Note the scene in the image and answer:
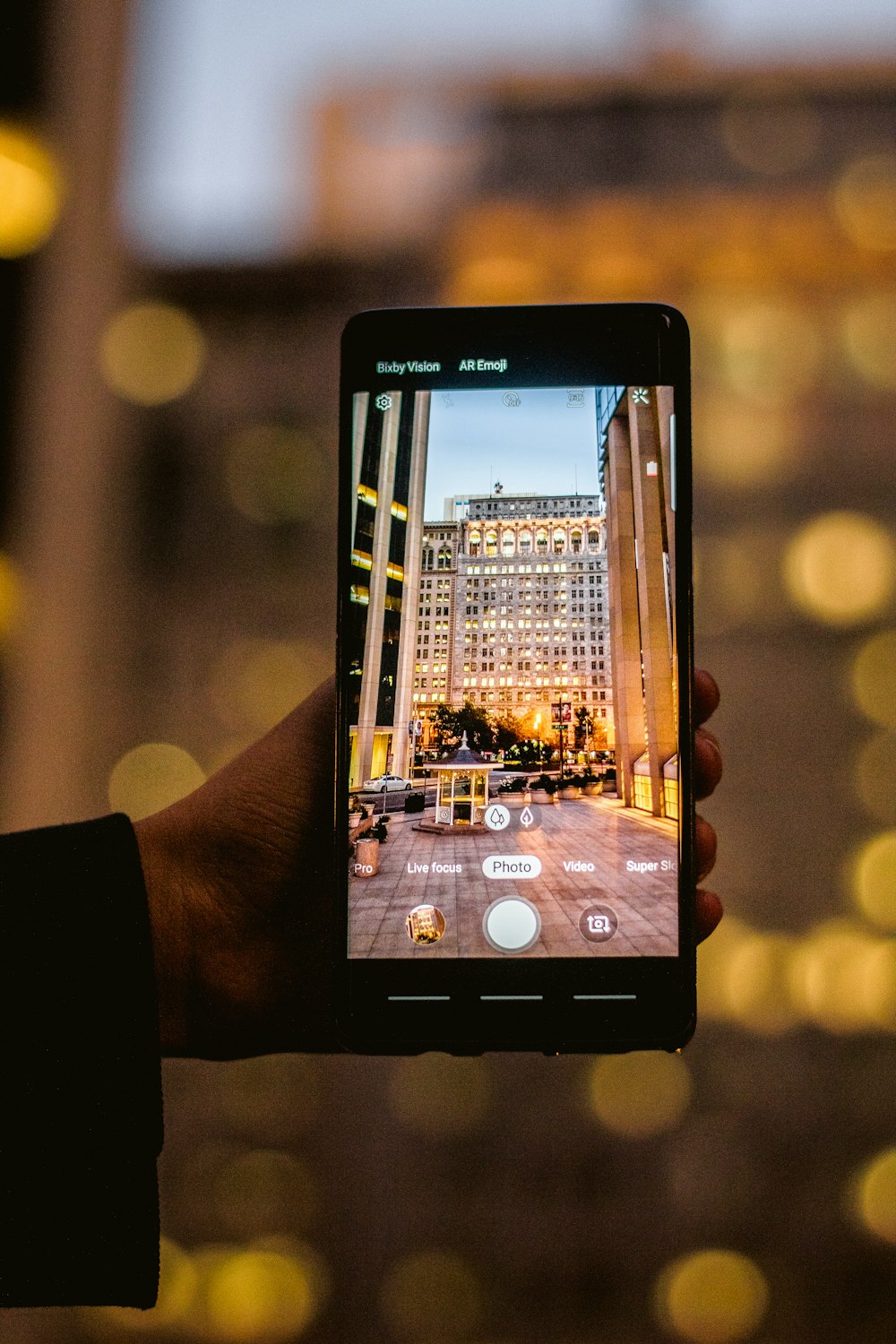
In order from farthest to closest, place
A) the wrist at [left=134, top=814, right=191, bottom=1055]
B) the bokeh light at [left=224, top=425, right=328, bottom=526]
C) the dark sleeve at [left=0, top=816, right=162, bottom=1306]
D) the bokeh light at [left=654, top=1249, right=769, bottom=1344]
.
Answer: the bokeh light at [left=224, top=425, right=328, bottom=526] → the bokeh light at [left=654, top=1249, right=769, bottom=1344] → the wrist at [left=134, top=814, right=191, bottom=1055] → the dark sleeve at [left=0, top=816, right=162, bottom=1306]

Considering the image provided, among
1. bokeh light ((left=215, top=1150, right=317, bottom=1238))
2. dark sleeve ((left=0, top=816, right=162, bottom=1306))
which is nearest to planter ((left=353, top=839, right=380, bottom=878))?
dark sleeve ((left=0, top=816, right=162, bottom=1306))

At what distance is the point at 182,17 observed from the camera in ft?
2.86

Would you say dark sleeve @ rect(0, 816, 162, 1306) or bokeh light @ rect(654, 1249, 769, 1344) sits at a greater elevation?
dark sleeve @ rect(0, 816, 162, 1306)

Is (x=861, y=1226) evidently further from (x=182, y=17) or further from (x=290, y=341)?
(x=182, y=17)

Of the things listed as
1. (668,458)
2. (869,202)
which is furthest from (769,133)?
(668,458)

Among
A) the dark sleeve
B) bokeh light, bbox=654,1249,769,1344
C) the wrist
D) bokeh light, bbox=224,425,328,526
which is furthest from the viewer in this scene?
bokeh light, bbox=224,425,328,526

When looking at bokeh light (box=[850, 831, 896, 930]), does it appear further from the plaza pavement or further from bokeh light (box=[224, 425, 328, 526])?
bokeh light (box=[224, 425, 328, 526])

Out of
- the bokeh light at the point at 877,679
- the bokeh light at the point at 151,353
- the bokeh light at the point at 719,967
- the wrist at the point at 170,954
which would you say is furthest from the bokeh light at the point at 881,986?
the bokeh light at the point at 151,353

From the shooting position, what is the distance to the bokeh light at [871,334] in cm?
86

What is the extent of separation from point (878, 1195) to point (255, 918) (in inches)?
29.7

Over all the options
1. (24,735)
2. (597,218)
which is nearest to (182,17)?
(597,218)

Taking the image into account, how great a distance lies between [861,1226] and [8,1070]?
85 cm

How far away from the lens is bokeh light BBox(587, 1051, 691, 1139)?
802mm

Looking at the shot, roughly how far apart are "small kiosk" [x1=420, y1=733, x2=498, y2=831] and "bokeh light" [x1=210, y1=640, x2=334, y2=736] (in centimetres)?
48
